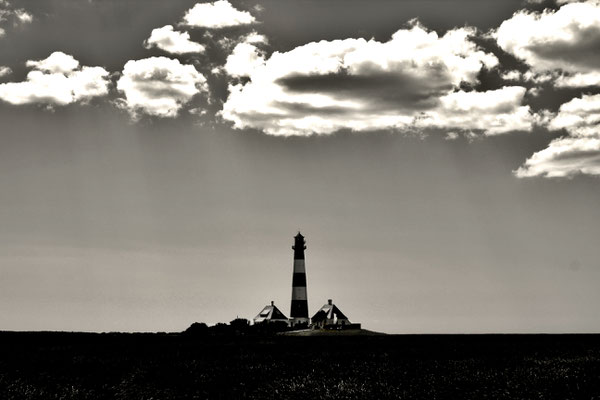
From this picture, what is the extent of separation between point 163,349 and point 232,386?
49.2 feet

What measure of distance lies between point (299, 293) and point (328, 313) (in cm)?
697

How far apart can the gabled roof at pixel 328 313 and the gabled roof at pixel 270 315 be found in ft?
16.9

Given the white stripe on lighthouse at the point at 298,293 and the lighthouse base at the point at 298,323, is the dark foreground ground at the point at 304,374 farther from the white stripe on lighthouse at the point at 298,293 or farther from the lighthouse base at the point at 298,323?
the white stripe on lighthouse at the point at 298,293

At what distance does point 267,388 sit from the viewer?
99.4 ft

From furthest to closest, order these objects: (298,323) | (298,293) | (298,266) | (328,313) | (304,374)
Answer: (328,313)
(298,266)
(298,293)
(298,323)
(304,374)

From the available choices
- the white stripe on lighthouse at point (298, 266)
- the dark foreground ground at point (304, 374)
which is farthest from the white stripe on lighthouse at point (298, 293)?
the dark foreground ground at point (304, 374)

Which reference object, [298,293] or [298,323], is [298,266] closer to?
[298,293]

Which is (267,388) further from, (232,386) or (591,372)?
(591,372)

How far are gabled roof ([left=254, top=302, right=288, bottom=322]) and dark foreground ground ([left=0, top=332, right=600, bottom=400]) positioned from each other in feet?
225

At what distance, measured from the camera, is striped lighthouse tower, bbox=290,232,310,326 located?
10662 cm

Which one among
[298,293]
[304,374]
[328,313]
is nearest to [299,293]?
[298,293]

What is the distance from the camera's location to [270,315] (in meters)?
112

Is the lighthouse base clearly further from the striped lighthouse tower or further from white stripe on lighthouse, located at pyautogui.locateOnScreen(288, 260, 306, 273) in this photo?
white stripe on lighthouse, located at pyautogui.locateOnScreen(288, 260, 306, 273)

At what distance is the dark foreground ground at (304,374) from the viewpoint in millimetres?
28219
